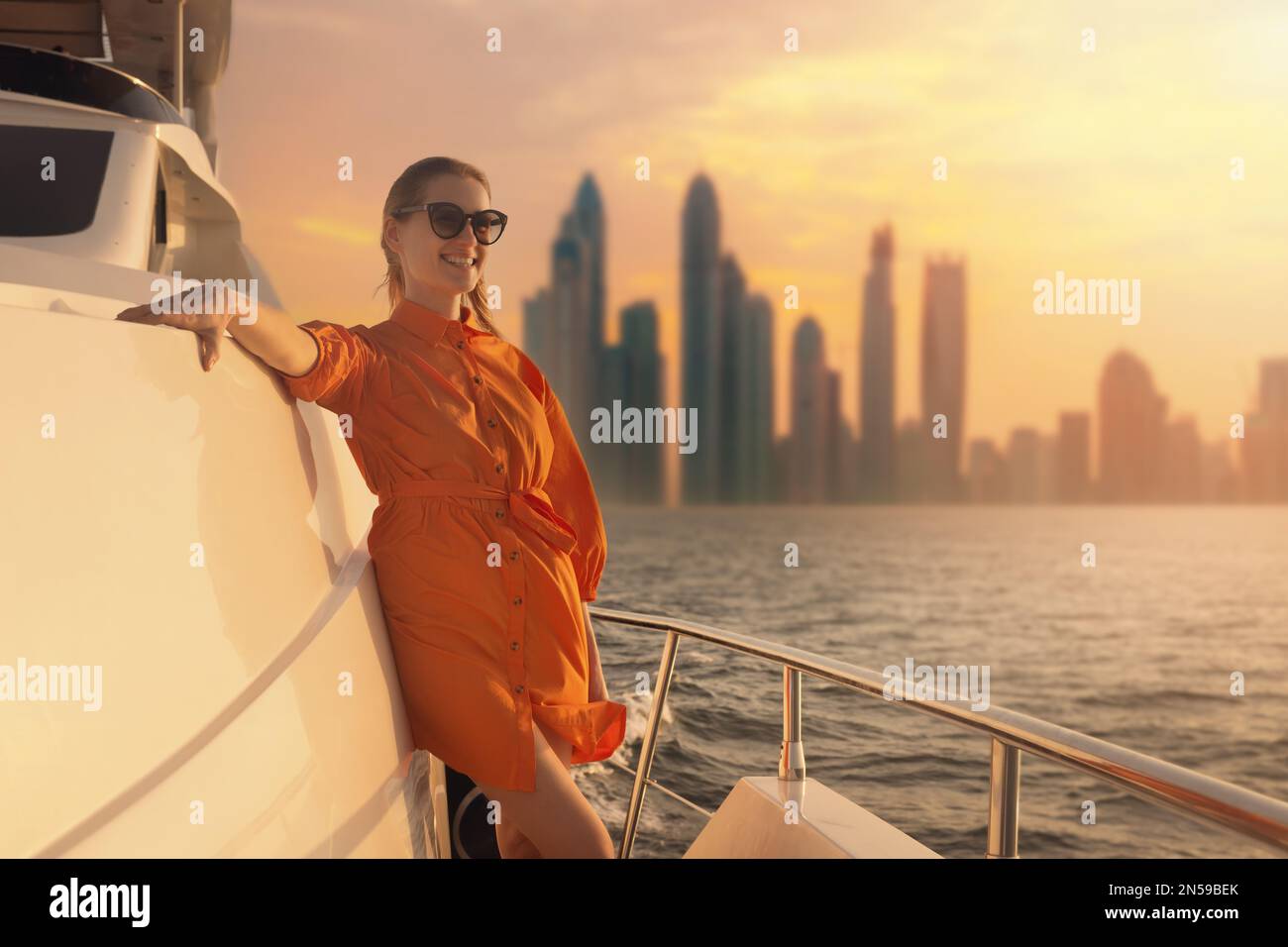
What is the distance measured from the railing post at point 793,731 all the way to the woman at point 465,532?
1.84ft

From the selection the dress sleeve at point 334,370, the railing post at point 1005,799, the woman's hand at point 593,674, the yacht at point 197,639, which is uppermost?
the dress sleeve at point 334,370

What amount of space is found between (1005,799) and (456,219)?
1236mm

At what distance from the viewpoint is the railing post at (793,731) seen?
2.08 metres

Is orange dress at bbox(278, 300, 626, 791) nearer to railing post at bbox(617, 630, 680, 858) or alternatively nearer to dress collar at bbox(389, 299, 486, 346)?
dress collar at bbox(389, 299, 486, 346)

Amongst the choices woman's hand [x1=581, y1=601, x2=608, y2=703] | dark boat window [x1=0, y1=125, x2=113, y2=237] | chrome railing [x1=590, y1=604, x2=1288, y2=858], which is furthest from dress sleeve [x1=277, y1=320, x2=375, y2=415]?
dark boat window [x1=0, y1=125, x2=113, y2=237]

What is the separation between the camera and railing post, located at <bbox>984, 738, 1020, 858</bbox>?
1.39 m

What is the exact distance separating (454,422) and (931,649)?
37.2m

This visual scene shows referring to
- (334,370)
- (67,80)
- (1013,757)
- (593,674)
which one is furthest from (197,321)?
(67,80)

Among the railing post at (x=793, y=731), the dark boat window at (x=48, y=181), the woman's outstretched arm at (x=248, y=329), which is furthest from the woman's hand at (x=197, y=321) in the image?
the dark boat window at (x=48, y=181)

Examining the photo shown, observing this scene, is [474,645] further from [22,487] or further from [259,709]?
[22,487]

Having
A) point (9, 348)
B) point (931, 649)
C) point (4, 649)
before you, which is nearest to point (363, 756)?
point (4, 649)

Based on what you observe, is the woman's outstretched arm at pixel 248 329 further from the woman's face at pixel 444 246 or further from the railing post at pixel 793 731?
the railing post at pixel 793 731

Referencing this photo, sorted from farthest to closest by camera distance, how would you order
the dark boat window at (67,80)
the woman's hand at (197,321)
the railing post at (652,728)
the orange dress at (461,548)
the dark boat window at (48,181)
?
1. the dark boat window at (67,80)
2. the dark boat window at (48,181)
3. the railing post at (652,728)
4. the orange dress at (461,548)
5. the woman's hand at (197,321)
